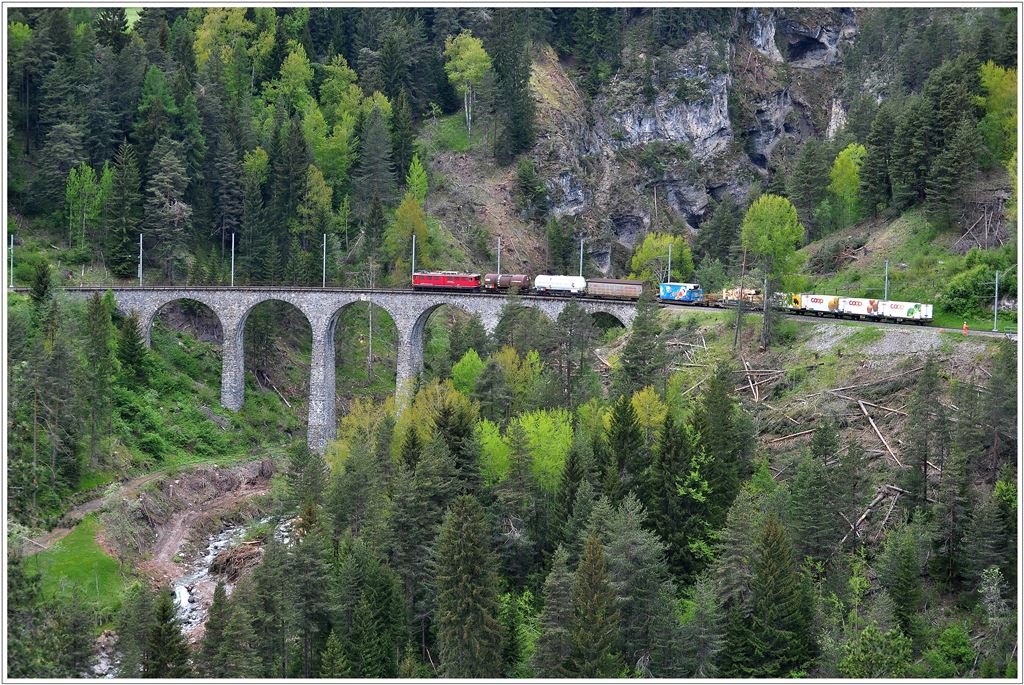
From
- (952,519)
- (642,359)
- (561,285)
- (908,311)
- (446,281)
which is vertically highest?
(446,281)

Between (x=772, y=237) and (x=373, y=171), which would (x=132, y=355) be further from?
(x=772, y=237)

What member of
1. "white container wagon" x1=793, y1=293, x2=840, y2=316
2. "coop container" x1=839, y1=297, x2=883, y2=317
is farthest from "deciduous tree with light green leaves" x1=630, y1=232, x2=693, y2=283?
"coop container" x1=839, y1=297, x2=883, y2=317

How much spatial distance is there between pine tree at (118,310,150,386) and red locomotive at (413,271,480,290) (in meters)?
24.6

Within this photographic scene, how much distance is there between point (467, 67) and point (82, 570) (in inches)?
4080

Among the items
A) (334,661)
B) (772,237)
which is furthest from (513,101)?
(334,661)

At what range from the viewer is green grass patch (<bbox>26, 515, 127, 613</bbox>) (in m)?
74.0

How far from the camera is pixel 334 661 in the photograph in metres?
60.3

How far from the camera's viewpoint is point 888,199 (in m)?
115

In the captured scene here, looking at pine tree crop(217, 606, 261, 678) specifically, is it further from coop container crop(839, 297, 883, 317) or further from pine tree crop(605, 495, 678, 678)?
coop container crop(839, 297, 883, 317)

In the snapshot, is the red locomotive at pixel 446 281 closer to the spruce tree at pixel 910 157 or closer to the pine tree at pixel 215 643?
the spruce tree at pixel 910 157

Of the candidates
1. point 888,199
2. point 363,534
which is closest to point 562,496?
point 363,534

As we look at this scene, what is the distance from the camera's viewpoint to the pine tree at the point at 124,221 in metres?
124

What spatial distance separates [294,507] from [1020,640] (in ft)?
144

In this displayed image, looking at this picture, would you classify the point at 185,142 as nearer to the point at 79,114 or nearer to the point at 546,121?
the point at 79,114
